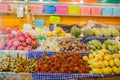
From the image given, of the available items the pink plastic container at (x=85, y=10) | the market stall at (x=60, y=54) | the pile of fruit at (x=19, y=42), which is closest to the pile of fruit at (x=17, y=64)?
the market stall at (x=60, y=54)

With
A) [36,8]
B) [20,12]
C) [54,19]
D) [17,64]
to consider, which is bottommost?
[17,64]

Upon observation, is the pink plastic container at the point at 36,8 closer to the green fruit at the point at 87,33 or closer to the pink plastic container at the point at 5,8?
the pink plastic container at the point at 5,8

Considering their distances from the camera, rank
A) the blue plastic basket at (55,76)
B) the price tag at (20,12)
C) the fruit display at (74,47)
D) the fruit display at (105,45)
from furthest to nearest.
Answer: the price tag at (20,12)
the fruit display at (105,45)
the fruit display at (74,47)
the blue plastic basket at (55,76)

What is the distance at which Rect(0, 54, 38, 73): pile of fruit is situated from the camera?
3234mm

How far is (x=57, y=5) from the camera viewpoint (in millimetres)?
7926

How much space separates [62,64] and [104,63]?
0.51m

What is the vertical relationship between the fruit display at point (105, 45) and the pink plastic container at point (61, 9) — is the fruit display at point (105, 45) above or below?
below

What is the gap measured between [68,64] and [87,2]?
16.4 ft

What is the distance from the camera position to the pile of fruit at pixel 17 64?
127 inches

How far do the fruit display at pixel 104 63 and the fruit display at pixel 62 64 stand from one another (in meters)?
0.09

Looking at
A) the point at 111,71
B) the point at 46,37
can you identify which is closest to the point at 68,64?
the point at 111,71

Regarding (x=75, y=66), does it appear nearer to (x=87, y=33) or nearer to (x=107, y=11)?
(x=87, y=33)

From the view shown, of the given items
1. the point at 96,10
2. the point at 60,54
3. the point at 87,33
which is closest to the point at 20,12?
the point at 96,10

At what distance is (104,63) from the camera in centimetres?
328
